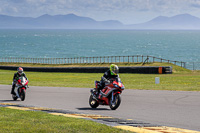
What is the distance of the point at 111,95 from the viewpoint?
14109 millimetres

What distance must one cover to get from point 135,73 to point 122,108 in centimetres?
3318

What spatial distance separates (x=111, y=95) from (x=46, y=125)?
14.6ft

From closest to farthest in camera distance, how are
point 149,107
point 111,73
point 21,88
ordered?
point 111,73, point 149,107, point 21,88

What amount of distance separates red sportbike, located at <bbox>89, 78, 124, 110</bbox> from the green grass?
2.76 metres

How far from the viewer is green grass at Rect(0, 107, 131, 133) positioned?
9.34 m

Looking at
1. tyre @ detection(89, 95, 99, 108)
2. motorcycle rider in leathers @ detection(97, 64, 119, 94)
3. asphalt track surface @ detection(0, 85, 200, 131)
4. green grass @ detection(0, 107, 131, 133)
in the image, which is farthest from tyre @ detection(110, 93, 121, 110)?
green grass @ detection(0, 107, 131, 133)

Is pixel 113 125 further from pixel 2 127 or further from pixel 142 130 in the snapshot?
pixel 2 127

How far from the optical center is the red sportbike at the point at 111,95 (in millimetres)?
13547

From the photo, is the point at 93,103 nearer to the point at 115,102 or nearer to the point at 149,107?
the point at 115,102

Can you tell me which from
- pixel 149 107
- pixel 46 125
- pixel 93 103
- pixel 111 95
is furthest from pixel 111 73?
pixel 46 125

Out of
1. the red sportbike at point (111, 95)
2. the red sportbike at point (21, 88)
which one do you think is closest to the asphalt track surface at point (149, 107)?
the red sportbike at point (111, 95)

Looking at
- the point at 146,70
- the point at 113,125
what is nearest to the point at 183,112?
the point at 113,125

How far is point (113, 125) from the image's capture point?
10.4 meters

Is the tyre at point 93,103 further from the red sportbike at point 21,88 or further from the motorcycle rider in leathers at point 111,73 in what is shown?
the red sportbike at point 21,88
